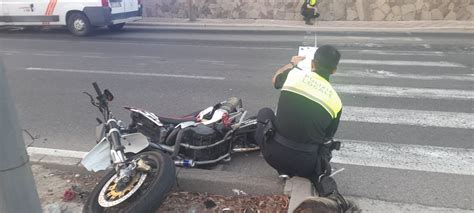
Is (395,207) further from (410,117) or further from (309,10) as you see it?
(309,10)

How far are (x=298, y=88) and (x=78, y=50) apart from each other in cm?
943

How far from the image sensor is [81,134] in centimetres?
570

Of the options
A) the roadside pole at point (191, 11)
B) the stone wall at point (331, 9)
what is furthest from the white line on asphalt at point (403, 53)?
the roadside pole at point (191, 11)

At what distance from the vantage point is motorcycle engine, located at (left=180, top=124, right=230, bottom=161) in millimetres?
4250

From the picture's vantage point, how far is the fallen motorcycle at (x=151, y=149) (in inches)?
137

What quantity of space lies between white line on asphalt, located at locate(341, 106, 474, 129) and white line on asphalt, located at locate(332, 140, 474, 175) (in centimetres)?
79

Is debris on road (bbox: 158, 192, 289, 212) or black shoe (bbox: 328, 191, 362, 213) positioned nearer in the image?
black shoe (bbox: 328, 191, 362, 213)

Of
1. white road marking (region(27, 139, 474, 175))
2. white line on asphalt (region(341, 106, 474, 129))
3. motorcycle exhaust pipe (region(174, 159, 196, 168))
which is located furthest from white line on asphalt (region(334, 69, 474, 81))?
motorcycle exhaust pipe (region(174, 159, 196, 168))

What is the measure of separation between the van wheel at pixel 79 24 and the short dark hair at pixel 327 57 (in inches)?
479

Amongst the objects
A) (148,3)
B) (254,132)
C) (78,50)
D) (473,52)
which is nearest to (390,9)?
(473,52)

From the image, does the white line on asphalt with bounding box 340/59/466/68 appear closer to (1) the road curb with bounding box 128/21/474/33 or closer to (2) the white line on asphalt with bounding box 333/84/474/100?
(2) the white line on asphalt with bounding box 333/84/474/100

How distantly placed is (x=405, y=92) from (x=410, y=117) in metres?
1.31

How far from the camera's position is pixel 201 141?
14.0ft

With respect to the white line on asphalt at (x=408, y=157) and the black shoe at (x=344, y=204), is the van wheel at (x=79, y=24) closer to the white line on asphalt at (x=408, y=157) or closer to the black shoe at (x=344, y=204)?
the white line on asphalt at (x=408, y=157)
